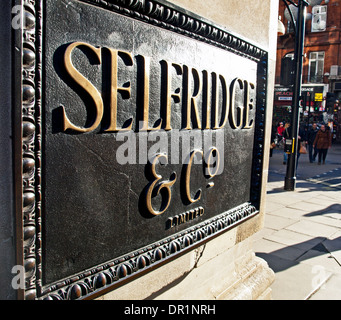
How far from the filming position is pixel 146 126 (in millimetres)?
1381

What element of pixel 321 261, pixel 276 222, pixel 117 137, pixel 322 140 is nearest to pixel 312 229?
pixel 276 222

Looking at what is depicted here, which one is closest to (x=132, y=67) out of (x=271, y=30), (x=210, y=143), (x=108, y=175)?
(x=108, y=175)

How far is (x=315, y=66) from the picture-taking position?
2645 cm

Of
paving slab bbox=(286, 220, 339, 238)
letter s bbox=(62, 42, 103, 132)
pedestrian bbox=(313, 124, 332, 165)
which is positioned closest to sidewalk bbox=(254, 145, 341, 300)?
paving slab bbox=(286, 220, 339, 238)

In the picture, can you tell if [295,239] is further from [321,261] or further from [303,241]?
[321,261]

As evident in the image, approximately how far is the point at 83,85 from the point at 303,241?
14.5 ft

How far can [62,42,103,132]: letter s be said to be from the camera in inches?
42.0

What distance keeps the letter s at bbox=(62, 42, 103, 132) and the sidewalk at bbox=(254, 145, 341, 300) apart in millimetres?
2531

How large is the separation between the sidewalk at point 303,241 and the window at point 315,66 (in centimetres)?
1960

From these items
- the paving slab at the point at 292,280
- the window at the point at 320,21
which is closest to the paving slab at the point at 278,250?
the paving slab at the point at 292,280

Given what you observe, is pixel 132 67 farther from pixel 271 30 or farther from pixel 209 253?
pixel 271 30

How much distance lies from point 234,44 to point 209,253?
124cm

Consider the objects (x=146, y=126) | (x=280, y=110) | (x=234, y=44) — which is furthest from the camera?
(x=280, y=110)

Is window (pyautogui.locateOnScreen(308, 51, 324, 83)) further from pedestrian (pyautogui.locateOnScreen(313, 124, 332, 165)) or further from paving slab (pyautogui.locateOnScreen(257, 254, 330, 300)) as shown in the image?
paving slab (pyautogui.locateOnScreen(257, 254, 330, 300))
